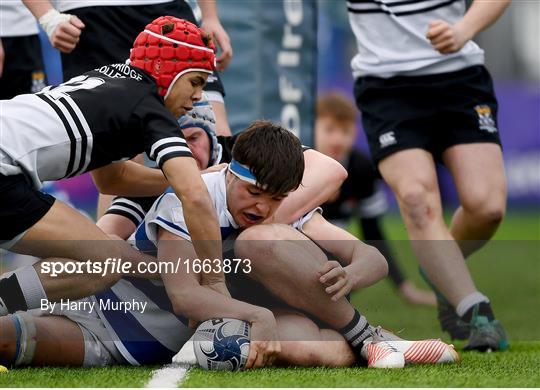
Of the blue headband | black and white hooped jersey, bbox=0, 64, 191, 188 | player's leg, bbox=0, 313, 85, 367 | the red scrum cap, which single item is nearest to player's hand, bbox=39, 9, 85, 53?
the red scrum cap

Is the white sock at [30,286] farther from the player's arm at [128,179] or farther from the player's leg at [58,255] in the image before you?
the player's arm at [128,179]

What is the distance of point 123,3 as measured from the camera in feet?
15.4

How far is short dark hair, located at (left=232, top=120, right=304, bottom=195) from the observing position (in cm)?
360

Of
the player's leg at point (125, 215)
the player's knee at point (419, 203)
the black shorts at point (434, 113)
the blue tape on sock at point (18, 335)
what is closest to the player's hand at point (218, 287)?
the blue tape on sock at point (18, 335)

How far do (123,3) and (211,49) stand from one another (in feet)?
2.90

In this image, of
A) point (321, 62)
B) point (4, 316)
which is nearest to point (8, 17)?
point (4, 316)

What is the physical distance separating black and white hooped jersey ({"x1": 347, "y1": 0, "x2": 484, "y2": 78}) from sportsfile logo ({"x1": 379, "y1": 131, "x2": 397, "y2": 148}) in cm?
28

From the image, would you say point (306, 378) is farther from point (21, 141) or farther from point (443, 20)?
point (443, 20)

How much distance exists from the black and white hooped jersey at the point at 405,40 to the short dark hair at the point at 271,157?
151 cm

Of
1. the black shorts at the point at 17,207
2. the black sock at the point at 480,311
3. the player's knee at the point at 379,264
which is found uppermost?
the black shorts at the point at 17,207

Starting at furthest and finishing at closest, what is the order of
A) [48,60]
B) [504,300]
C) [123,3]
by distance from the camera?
[48,60]
[504,300]
[123,3]

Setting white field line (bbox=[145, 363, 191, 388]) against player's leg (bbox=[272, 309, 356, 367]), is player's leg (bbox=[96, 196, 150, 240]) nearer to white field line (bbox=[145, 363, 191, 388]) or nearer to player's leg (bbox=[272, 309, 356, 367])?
white field line (bbox=[145, 363, 191, 388])

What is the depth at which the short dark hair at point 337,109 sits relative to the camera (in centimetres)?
760

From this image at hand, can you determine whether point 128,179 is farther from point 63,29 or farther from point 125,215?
point 63,29
